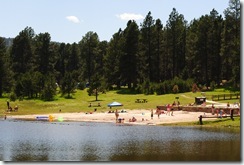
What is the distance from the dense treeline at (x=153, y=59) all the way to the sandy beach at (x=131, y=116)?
21877 millimetres

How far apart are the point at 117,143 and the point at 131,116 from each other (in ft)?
88.6

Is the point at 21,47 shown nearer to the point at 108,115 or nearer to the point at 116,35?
the point at 116,35

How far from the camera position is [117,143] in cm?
4325

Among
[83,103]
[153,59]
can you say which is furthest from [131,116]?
[153,59]

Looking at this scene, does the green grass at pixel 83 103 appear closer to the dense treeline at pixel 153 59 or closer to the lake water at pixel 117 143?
the dense treeline at pixel 153 59

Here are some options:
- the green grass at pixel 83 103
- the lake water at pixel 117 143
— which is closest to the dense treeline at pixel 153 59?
the green grass at pixel 83 103

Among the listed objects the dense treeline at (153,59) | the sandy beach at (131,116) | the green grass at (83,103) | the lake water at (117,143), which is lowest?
the lake water at (117,143)

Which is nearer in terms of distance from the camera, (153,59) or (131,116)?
(131,116)

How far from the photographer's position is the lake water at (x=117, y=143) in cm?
3472

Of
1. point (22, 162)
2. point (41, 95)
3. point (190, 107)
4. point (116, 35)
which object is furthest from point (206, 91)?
point (22, 162)

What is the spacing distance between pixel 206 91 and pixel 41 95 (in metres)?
36.8

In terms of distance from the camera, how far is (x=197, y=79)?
→ 11250 cm

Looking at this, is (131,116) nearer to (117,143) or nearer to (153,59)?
(117,143)

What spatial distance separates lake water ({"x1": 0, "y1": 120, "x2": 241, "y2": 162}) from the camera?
114 feet
